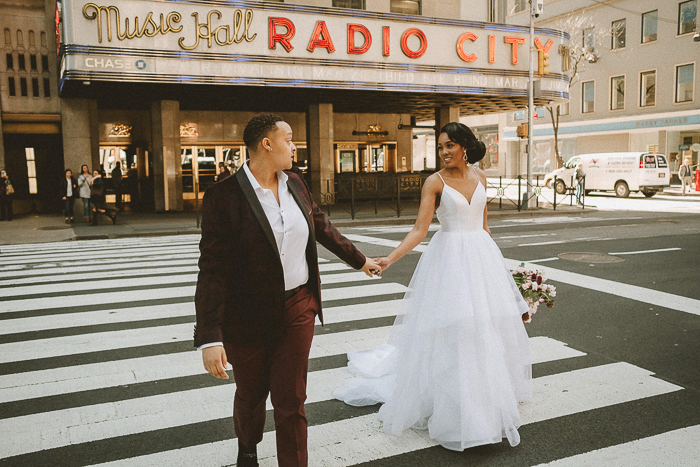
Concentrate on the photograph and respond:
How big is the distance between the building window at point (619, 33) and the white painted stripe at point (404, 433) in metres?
43.3

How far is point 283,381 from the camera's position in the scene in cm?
285

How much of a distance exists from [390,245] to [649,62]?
35513 millimetres

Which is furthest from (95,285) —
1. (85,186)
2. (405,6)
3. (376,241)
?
(405,6)

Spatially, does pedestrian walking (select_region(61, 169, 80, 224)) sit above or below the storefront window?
below

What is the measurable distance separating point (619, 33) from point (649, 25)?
241 cm

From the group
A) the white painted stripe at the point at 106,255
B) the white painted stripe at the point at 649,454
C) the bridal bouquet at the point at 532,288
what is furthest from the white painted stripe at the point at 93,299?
the white painted stripe at the point at 649,454

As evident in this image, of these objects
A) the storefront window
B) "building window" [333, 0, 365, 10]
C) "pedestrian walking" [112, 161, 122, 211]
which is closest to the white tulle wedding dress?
"building window" [333, 0, 365, 10]

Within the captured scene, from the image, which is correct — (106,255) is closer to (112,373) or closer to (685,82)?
(112,373)

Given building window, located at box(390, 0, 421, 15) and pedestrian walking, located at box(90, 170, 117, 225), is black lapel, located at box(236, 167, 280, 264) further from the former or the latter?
building window, located at box(390, 0, 421, 15)

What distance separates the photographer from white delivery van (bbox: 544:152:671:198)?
91.7 feet

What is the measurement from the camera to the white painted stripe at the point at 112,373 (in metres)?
4.59

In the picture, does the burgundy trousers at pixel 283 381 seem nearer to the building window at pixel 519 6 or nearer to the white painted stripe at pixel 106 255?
the white painted stripe at pixel 106 255

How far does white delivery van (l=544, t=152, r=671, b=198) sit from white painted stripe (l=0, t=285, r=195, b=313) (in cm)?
2496

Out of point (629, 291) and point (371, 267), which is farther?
point (629, 291)
